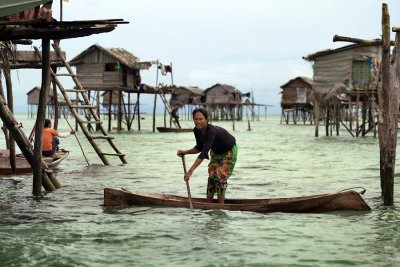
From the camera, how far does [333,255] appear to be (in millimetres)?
5910

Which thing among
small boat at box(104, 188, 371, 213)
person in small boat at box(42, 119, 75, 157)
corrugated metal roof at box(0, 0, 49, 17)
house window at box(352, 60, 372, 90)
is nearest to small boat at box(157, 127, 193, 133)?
house window at box(352, 60, 372, 90)

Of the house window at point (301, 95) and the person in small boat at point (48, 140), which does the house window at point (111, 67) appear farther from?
the house window at point (301, 95)

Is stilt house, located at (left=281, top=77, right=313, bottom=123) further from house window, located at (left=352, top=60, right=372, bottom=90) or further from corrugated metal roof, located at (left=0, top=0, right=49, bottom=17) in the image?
corrugated metal roof, located at (left=0, top=0, right=49, bottom=17)

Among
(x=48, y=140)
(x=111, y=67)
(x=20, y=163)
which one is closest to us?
(x=20, y=163)

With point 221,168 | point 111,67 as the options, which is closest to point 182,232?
point 221,168

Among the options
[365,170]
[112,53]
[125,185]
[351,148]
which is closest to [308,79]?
[112,53]

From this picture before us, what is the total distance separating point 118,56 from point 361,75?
47.1ft

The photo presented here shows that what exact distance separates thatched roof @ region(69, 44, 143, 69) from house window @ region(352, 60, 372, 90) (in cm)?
1328

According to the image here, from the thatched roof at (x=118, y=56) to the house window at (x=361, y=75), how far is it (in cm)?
1328

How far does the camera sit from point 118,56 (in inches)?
1326

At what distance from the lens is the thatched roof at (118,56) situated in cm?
3347

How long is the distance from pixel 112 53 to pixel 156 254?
28535 mm

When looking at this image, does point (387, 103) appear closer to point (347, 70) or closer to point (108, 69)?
point (347, 70)

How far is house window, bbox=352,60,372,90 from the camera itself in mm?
24672
